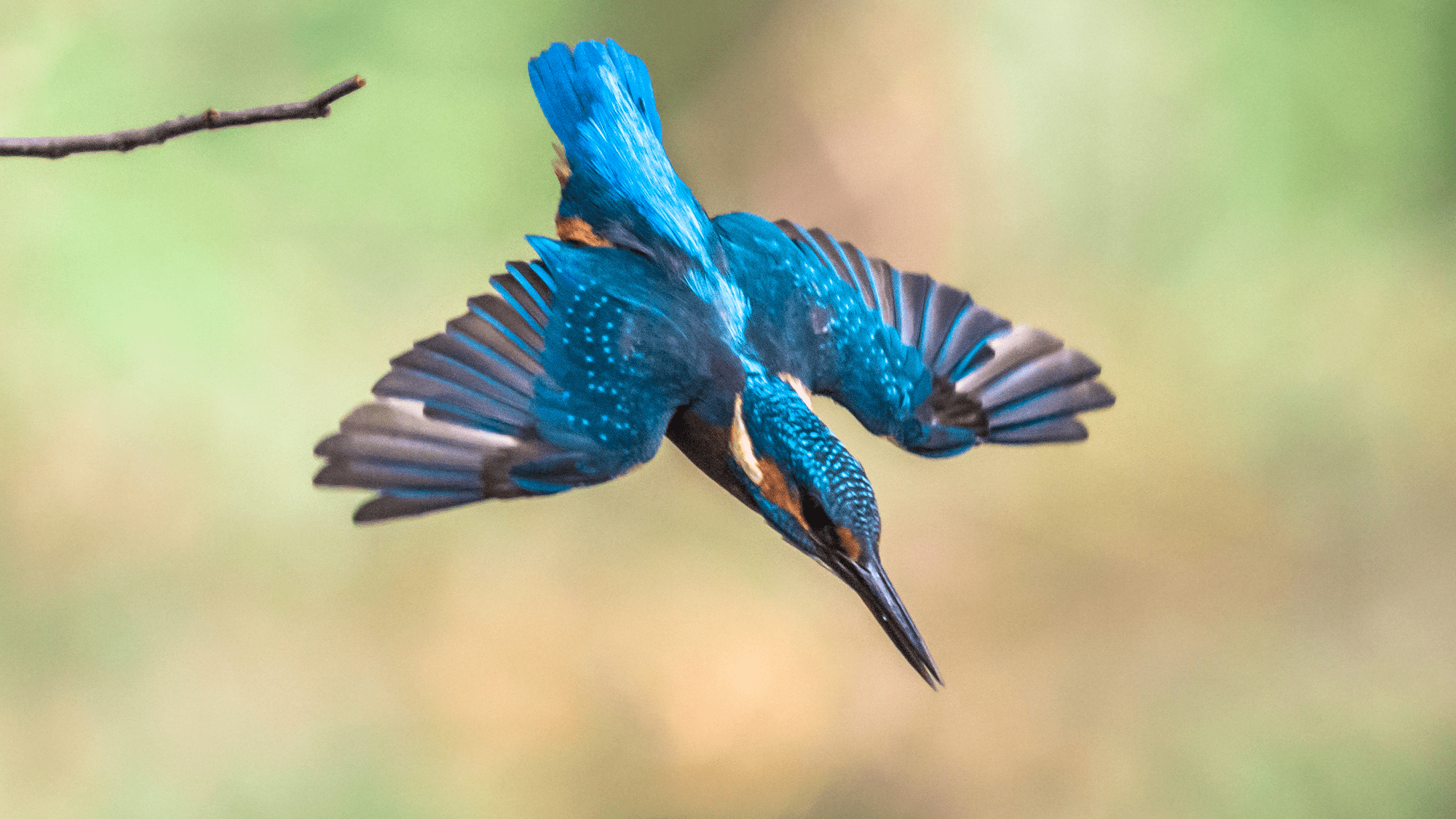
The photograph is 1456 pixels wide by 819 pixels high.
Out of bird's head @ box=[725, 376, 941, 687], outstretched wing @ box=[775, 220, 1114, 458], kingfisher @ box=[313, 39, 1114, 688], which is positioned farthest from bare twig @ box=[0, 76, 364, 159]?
outstretched wing @ box=[775, 220, 1114, 458]

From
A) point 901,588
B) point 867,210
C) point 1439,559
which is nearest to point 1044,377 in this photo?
point 901,588

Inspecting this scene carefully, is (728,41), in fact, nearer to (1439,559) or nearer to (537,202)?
(537,202)

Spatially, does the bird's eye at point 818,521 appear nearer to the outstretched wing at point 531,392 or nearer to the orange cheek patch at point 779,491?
the orange cheek patch at point 779,491

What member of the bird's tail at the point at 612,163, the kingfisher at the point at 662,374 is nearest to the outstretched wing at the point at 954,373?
the kingfisher at the point at 662,374

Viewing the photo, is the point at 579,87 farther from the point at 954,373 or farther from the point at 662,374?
the point at 954,373

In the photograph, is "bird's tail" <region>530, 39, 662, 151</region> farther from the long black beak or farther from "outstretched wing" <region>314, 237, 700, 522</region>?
the long black beak

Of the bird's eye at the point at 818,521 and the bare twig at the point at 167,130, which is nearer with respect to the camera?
the bare twig at the point at 167,130
